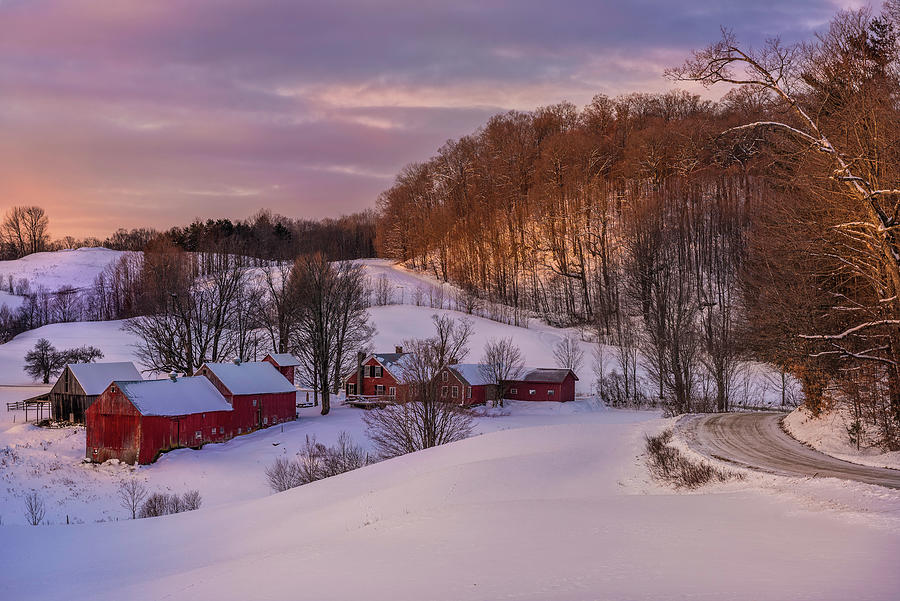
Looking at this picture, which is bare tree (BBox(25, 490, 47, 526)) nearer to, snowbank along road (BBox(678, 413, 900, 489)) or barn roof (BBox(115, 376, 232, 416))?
barn roof (BBox(115, 376, 232, 416))

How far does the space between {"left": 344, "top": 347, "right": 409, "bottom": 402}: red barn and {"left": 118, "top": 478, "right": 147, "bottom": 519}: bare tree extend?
2291 cm

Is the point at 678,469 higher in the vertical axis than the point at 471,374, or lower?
lower

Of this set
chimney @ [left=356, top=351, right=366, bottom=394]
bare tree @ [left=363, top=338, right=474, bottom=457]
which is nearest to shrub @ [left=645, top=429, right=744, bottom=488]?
bare tree @ [left=363, top=338, right=474, bottom=457]

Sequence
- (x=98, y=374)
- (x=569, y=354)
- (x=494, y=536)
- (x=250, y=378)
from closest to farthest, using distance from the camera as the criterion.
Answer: (x=494, y=536) < (x=250, y=378) < (x=98, y=374) < (x=569, y=354)

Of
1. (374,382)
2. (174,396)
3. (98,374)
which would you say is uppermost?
(98,374)

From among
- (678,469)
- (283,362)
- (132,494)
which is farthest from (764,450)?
(283,362)

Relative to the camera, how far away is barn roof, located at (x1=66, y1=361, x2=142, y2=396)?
42.4 metres

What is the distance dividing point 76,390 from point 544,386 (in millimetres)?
31943

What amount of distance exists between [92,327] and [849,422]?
253 ft

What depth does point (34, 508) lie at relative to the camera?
928 inches

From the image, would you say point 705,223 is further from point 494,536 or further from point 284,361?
point 494,536

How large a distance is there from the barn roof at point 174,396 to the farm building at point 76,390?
29.1ft

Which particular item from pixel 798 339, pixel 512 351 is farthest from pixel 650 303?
pixel 798 339

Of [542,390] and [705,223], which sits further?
[705,223]
